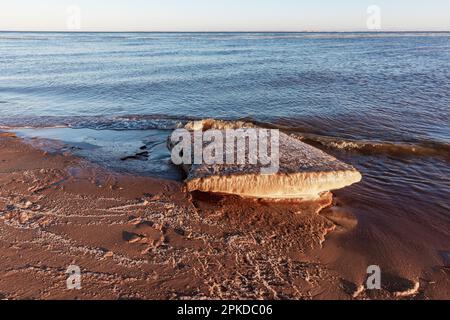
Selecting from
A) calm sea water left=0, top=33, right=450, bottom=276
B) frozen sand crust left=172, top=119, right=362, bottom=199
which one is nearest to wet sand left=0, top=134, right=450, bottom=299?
frozen sand crust left=172, top=119, right=362, bottom=199

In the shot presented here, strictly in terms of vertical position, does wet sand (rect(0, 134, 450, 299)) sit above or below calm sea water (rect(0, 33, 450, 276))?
below

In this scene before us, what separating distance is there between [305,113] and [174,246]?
7205 millimetres

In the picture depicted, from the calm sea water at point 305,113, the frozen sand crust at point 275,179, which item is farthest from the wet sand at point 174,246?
the calm sea water at point 305,113

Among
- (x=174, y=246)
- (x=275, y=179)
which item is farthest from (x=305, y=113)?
(x=174, y=246)

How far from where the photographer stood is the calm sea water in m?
4.53

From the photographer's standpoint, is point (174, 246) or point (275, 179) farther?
point (275, 179)

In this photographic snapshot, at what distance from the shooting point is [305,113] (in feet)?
31.0

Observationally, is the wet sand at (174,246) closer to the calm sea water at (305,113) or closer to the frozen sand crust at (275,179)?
the frozen sand crust at (275,179)

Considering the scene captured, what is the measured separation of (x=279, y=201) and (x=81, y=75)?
14.6 meters

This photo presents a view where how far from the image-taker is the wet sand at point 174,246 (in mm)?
2822

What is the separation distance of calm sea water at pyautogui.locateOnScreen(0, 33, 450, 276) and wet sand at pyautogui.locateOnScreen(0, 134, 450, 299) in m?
0.58

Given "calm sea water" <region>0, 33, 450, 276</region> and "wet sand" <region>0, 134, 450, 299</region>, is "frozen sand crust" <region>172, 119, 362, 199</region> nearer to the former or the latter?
"wet sand" <region>0, 134, 450, 299</region>

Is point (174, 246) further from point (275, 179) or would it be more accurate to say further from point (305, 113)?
point (305, 113)

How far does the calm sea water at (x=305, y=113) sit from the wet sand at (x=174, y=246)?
0.58 metres
